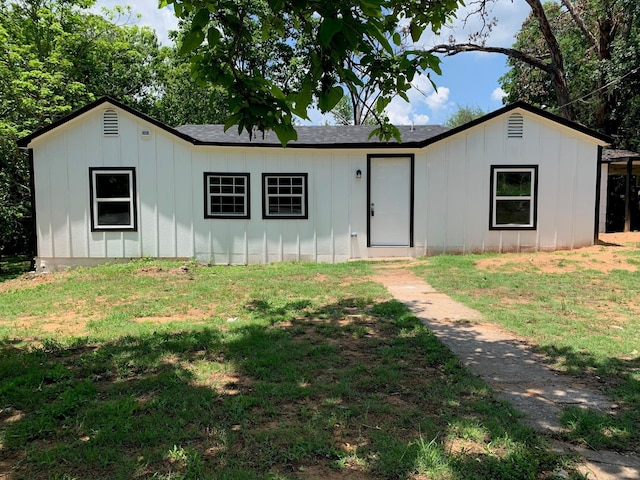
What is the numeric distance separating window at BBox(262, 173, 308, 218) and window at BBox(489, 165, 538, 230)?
454 cm

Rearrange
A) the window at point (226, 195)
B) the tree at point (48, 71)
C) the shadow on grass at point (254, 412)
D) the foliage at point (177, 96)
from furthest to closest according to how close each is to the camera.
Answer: the foliage at point (177, 96), the tree at point (48, 71), the window at point (226, 195), the shadow on grass at point (254, 412)

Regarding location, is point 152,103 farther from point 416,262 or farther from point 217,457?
point 217,457

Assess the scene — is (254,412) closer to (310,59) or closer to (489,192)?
(310,59)

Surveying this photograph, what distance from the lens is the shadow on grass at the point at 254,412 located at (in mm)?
2400

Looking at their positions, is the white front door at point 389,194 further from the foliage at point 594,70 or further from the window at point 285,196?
the foliage at point 594,70

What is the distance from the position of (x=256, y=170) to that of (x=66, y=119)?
4.39 meters

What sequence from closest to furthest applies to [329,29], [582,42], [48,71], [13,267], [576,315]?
[329,29] < [576,315] < [13,267] < [48,71] < [582,42]

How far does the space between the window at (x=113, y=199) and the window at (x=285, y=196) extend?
10.3 feet

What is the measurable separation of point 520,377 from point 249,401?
214 centimetres

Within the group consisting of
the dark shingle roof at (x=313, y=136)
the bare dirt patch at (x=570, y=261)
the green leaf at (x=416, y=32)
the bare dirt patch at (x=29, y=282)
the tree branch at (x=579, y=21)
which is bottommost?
the bare dirt patch at (x=29, y=282)

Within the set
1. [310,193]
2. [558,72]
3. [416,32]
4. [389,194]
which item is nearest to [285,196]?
[310,193]

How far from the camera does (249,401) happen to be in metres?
3.15

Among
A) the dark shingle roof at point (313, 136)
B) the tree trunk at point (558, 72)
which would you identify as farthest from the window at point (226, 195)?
the tree trunk at point (558, 72)

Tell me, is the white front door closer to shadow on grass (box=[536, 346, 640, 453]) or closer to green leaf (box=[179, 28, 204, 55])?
shadow on grass (box=[536, 346, 640, 453])
